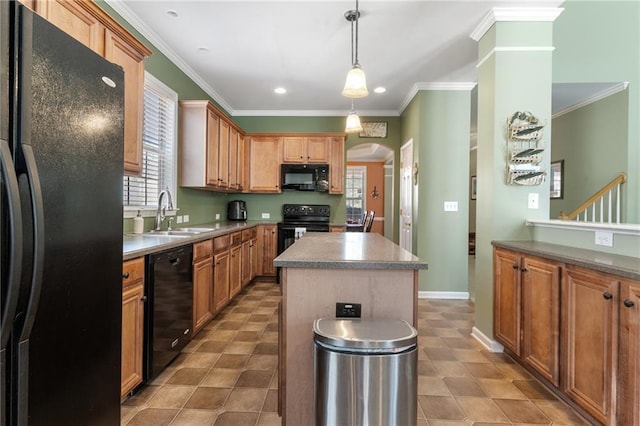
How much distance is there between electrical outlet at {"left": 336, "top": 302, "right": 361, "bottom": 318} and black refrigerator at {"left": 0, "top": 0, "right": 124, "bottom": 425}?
1016 millimetres

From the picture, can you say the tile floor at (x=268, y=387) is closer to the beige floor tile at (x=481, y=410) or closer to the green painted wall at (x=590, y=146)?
the beige floor tile at (x=481, y=410)

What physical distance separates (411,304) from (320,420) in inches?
25.8

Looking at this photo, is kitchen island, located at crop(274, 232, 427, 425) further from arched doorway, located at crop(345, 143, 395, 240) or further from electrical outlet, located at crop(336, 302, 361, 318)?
arched doorway, located at crop(345, 143, 395, 240)

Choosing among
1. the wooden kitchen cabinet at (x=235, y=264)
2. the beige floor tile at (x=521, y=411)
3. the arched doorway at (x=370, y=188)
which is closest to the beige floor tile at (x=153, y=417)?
the wooden kitchen cabinet at (x=235, y=264)

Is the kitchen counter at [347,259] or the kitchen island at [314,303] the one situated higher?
the kitchen counter at [347,259]

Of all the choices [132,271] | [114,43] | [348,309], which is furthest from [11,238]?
[114,43]

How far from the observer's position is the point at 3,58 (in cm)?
90

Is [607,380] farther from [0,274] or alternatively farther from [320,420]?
→ [0,274]

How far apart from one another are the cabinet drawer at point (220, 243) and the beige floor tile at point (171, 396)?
50.5 inches

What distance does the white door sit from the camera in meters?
4.64

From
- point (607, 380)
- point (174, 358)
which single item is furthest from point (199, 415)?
point (607, 380)

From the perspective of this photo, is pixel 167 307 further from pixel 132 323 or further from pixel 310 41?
pixel 310 41

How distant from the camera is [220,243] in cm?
327

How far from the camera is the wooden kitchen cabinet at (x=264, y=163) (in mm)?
5270
